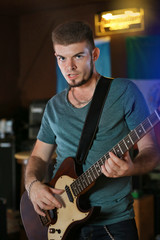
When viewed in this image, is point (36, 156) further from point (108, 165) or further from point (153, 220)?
point (153, 220)

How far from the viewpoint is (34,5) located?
648cm

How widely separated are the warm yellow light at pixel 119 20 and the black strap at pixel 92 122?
4389 mm

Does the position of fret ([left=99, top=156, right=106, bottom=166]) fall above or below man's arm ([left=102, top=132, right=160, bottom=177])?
below

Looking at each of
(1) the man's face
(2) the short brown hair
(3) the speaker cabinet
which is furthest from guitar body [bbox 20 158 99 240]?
(3) the speaker cabinet

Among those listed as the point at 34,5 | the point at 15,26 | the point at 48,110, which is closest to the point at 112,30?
the point at 34,5

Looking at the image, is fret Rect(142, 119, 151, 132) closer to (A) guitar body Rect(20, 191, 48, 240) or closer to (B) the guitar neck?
(B) the guitar neck

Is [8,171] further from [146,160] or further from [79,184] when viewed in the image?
[146,160]

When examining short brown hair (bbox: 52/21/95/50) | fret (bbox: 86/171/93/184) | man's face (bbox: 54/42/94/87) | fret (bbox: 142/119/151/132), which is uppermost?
short brown hair (bbox: 52/21/95/50)

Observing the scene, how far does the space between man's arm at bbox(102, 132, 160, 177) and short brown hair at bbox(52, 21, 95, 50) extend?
0.54 metres

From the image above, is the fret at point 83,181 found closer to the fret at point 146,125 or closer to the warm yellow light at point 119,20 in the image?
the fret at point 146,125

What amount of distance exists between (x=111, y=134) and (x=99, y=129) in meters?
0.07

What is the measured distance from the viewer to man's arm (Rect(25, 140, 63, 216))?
5.70 ft

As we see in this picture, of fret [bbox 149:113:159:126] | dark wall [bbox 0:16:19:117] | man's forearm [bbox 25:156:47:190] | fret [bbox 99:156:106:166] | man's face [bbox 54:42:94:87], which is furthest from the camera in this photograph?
dark wall [bbox 0:16:19:117]

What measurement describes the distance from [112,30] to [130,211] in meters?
4.80
